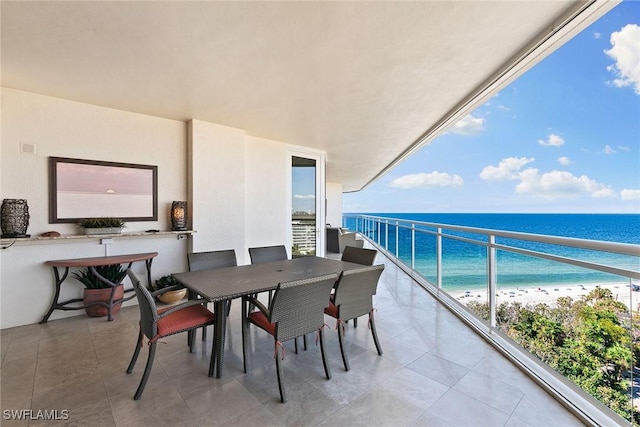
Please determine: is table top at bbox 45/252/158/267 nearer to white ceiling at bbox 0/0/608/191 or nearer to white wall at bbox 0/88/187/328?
white wall at bbox 0/88/187/328

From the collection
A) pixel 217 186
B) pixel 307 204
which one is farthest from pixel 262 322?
pixel 307 204

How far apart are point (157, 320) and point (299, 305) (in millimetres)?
978

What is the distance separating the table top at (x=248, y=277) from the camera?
6.57ft

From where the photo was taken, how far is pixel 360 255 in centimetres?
321

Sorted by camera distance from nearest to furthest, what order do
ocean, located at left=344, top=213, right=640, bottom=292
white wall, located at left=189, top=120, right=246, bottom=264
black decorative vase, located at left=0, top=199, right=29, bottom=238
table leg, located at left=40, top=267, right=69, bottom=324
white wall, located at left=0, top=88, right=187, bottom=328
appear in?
ocean, located at left=344, top=213, right=640, bottom=292, black decorative vase, located at left=0, top=199, right=29, bottom=238, white wall, located at left=0, top=88, right=187, bottom=328, table leg, located at left=40, top=267, right=69, bottom=324, white wall, located at left=189, top=120, right=246, bottom=264

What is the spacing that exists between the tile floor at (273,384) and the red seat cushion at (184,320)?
0.42m

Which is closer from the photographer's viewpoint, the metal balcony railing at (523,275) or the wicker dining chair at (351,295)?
the metal balcony railing at (523,275)

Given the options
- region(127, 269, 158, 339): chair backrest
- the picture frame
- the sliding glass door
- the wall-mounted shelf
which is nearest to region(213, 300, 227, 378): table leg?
region(127, 269, 158, 339): chair backrest

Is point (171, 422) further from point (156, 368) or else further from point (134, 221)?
point (134, 221)

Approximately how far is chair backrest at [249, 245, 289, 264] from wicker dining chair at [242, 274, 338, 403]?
1.20 metres

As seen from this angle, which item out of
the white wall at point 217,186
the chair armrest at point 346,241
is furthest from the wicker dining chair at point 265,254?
the chair armrest at point 346,241

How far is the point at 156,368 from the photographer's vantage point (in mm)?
2238

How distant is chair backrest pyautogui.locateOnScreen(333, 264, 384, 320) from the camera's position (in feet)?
7.18

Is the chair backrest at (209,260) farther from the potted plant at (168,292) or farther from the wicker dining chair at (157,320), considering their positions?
the potted plant at (168,292)
